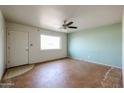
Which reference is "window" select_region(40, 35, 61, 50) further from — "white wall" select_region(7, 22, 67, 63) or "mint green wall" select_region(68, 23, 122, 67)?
"mint green wall" select_region(68, 23, 122, 67)

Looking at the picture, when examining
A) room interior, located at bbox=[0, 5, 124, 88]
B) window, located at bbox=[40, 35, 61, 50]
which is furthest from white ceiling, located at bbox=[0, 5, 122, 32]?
window, located at bbox=[40, 35, 61, 50]

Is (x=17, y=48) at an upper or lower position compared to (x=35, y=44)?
lower

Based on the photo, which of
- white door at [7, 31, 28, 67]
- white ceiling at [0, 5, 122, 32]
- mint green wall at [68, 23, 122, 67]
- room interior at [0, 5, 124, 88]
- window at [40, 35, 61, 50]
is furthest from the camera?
window at [40, 35, 61, 50]

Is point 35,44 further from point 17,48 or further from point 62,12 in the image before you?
point 62,12

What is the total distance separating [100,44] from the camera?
15.5 feet

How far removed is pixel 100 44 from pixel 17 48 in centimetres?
418

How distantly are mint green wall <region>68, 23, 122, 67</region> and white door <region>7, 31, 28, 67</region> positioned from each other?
332cm

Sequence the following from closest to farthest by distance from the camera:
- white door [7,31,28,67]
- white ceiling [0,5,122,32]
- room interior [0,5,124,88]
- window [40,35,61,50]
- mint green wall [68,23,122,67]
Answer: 1. white ceiling [0,5,122,32]
2. room interior [0,5,124,88]
3. white door [7,31,28,67]
4. mint green wall [68,23,122,67]
5. window [40,35,61,50]

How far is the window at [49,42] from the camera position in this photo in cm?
539

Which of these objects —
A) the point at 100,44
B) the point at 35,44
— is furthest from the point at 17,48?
the point at 100,44

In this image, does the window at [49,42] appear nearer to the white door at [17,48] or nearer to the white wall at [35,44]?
the white wall at [35,44]

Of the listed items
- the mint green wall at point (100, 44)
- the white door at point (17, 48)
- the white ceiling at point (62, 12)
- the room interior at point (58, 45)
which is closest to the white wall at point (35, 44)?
the room interior at point (58, 45)

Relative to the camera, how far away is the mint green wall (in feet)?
13.4

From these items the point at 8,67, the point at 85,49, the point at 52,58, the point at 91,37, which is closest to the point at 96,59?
the point at 85,49
